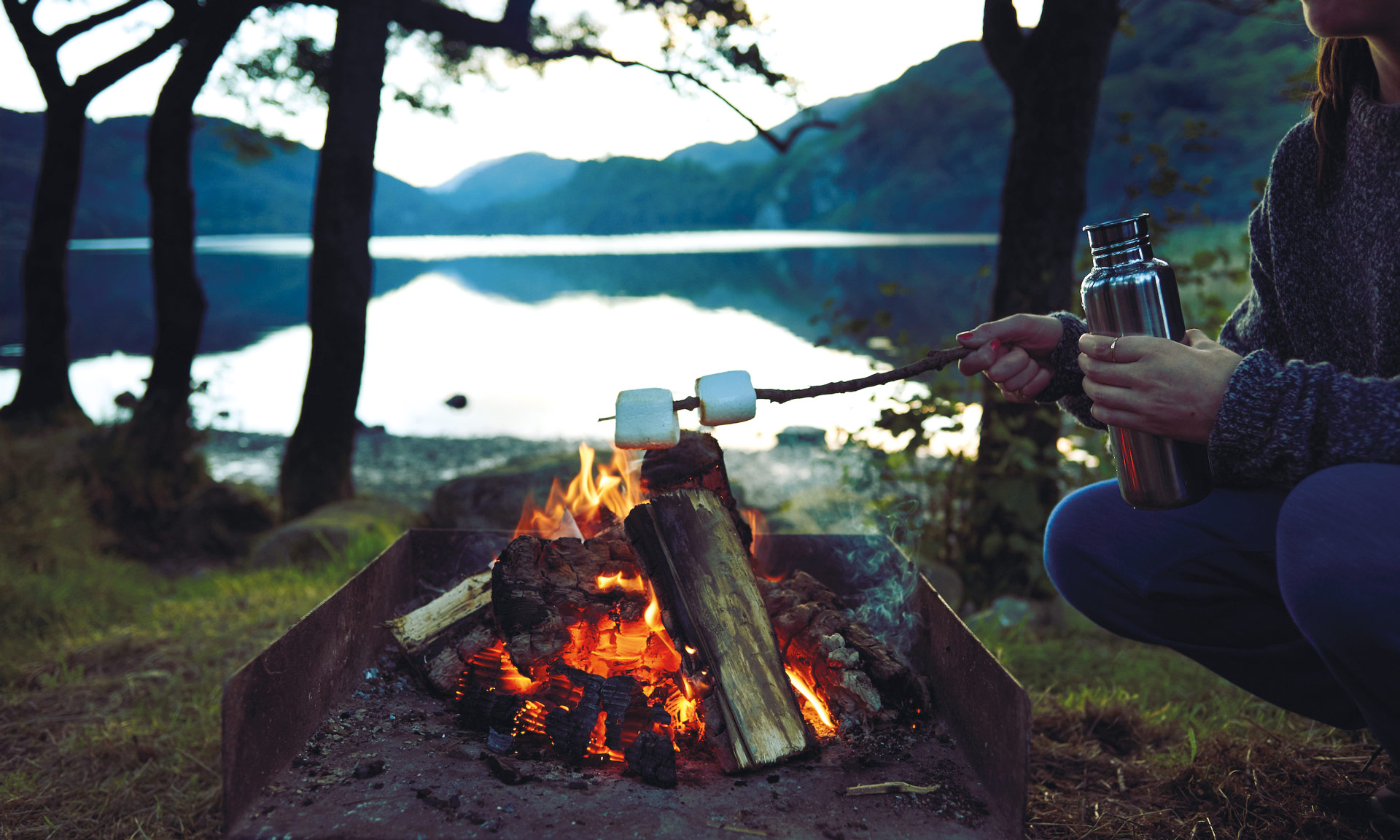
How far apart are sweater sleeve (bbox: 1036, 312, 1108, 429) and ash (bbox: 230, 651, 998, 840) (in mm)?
807

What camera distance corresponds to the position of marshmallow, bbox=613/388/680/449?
156 centimetres

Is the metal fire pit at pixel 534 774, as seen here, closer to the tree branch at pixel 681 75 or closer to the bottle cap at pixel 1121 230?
the bottle cap at pixel 1121 230

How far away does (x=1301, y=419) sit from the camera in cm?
131

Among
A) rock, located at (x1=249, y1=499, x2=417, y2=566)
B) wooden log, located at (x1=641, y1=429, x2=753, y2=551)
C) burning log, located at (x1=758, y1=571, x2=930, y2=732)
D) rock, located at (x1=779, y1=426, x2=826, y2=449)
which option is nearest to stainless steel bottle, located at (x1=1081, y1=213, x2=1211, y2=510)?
burning log, located at (x1=758, y1=571, x2=930, y2=732)

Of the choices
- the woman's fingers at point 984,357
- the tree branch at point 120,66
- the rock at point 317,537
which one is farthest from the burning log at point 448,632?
the tree branch at point 120,66

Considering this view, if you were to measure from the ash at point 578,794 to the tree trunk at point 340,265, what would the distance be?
12.0 ft

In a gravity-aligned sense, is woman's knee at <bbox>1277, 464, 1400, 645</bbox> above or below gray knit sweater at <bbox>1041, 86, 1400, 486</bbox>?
below

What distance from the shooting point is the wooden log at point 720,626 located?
1.65 metres

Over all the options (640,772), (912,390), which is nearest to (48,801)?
(640,772)

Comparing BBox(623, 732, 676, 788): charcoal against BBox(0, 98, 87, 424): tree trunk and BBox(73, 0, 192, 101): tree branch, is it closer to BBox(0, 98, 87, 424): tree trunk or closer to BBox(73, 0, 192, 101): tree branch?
BBox(0, 98, 87, 424): tree trunk

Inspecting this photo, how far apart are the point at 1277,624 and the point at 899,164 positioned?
3401 inches

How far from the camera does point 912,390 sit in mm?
4332

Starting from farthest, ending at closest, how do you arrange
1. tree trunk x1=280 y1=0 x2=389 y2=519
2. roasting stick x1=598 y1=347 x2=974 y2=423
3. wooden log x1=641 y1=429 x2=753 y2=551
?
1. tree trunk x1=280 y1=0 x2=389 y2=519
2. wooden log x1=641 y1=429 x2=753 y2=551
3. roasting stick x1=598 y1=347 x2=974 y2=423

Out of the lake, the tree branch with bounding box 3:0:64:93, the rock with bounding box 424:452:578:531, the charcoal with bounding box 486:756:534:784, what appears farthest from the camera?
the lake
